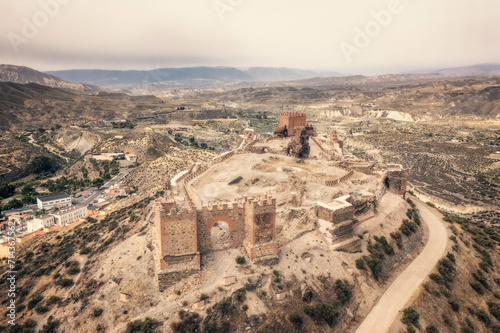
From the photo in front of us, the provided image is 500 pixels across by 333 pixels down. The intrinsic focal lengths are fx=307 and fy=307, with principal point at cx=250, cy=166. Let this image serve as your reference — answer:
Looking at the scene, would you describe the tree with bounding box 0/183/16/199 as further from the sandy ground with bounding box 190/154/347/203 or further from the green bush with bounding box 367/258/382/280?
the green bush with bounding box 367/258/382/280

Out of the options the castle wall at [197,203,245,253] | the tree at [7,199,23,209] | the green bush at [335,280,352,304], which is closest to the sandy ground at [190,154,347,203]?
the castle wall at [197,203,245,253]

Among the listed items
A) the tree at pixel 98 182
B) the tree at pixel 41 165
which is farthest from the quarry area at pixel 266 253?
the tree at pixel 41 165

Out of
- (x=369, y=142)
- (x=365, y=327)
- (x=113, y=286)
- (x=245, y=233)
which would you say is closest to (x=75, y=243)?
(x=113, y=286)

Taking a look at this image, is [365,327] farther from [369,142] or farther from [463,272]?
[369,142]

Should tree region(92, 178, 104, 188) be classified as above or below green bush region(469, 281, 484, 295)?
below

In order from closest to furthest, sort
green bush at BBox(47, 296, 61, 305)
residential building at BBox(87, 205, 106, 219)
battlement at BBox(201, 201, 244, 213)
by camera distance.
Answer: battlement at BBox(201, 201, 244, 213)
green bush at BBox(47, 296, 61, 305)
residential building at BBox(87, 205, 106, 219)

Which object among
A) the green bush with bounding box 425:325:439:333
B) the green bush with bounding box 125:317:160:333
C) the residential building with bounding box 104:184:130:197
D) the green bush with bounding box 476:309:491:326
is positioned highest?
the green bush with bounding box 125:317:160:333

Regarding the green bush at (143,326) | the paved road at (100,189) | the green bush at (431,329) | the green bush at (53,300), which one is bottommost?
the paved road at (100,189)

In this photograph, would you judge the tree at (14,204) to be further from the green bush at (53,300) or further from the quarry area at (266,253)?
the green bush at (53,300)

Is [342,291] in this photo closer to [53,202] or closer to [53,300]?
[53,300]
